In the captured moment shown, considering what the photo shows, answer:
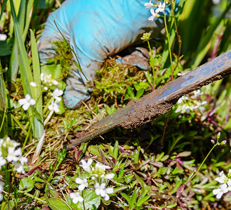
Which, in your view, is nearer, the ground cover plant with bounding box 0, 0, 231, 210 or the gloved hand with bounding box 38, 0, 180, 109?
Result: the ground cover plant with bounding box 0, 0, 231, 210

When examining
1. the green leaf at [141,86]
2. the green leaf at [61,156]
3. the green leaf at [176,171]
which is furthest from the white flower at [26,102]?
the green leaf at [176,171]

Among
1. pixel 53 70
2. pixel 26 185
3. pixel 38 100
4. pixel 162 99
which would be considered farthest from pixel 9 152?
pixel 53 70

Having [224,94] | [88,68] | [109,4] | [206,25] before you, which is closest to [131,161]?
[88,68]

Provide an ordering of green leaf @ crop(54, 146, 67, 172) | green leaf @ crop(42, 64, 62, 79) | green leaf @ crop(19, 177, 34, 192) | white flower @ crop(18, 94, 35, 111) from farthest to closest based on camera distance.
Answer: green leaf @ crop(42, 64, 62, 79)
green leaf @ crop(54, 146, 67, 172)
green leaf @ crop(19, 177, 34, 192)
white flower @ crop(18, 94, 35, 111)

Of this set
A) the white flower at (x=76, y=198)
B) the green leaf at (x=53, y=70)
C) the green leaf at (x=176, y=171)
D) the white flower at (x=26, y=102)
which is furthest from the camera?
the green leaf at (x=53, y=70)

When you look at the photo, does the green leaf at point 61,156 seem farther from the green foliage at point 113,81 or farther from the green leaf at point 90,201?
the green foliage at point 113,81

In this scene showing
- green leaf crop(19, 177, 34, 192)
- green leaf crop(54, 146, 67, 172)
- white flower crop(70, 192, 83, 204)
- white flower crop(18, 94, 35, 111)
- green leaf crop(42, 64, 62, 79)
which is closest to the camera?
white flower crop(70, 192, 83, 204)

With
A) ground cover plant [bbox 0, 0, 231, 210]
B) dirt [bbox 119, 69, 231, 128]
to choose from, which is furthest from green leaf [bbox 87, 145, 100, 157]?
dirt [bbox 119, 69, 231, 128]

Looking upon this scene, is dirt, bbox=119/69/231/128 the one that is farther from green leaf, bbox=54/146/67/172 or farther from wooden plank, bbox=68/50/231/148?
green leaf, bbox=54/146/67/172
